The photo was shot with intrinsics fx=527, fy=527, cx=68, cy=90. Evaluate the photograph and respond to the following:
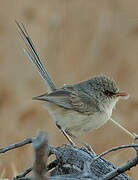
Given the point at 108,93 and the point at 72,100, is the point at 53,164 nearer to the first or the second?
the point at 72,100

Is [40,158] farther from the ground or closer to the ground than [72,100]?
closer to the ground

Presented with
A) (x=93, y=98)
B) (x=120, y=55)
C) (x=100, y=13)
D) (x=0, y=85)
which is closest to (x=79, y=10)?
(x=100, y=13)

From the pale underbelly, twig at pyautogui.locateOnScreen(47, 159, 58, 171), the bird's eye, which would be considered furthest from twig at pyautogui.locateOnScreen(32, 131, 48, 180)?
the bird's eye

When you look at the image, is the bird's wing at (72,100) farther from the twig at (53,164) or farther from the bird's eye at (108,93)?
the twig at (53,164)

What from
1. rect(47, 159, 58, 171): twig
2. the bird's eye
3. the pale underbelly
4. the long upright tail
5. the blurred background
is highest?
the blurred background

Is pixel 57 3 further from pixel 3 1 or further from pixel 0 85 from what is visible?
pixel 0 85

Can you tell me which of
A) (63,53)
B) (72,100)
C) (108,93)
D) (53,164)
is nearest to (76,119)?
(72,100)

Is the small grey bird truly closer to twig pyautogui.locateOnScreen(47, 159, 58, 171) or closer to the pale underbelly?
the pale underbelly
